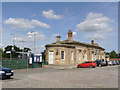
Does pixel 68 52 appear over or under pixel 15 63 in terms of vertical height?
over

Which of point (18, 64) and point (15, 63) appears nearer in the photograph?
point (15, 63)

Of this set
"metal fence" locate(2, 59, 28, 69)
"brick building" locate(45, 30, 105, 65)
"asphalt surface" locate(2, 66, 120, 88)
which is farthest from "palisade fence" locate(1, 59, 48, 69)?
"asphalt surface" locate(2, 66, 120, 88)

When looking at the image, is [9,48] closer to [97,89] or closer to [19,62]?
[19,62]

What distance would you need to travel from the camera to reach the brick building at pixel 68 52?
34.2 meters

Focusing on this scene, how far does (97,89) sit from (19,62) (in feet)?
60.1

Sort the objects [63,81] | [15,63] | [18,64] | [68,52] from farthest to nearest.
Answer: [68,52], [18,64], [15,63], [63,81]

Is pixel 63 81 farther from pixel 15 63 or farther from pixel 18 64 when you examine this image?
pixel 18 64

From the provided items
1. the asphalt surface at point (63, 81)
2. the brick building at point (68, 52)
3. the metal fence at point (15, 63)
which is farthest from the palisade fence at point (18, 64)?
the asphalt surface at point (63, 81)

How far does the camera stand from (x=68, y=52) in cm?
3644

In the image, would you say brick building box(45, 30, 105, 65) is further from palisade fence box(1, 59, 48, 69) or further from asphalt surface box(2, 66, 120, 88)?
asphalt surface box(2, 66, 120, 88)

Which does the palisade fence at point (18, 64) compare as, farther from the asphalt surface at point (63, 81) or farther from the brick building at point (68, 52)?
the asphalt surface at point (63, 81)

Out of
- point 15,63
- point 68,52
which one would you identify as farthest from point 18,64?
point 68,52

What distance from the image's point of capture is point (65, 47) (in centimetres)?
3559

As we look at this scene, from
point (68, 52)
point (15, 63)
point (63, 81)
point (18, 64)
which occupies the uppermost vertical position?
point (68, 52)
